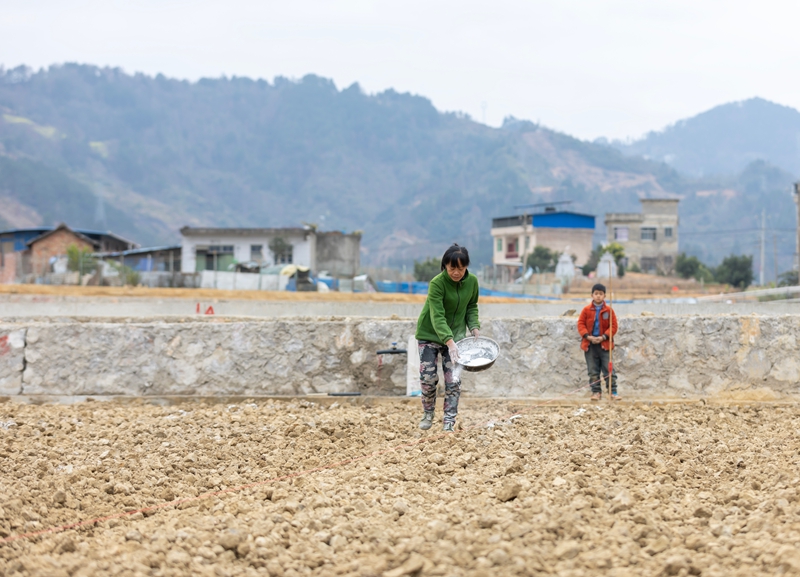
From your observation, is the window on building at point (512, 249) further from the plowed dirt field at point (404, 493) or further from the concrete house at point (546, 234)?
the plowed dirt field at point (404, 493)

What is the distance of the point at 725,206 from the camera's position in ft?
606

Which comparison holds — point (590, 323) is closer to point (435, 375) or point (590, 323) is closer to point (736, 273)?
point (435, 375)

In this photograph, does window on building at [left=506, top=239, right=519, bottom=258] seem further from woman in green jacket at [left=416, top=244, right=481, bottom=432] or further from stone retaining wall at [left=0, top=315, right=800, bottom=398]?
woman in green jacket at [left=416, top=244, right=481, bottom=432]

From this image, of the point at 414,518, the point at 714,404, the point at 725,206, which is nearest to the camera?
the point at 414,518

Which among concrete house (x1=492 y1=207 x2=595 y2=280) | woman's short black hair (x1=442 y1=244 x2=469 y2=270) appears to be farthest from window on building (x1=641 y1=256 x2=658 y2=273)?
woman's short black hair (x1=442 y1=244 x2=469 y2=270)

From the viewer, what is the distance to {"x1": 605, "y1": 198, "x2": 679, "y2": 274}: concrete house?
83062 millimetres

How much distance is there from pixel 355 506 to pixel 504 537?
3.88 feet

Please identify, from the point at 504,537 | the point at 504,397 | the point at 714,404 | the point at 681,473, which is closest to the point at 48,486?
the point at 504,537

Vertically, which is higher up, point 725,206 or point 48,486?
point 725,206

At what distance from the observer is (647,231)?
8450 cm

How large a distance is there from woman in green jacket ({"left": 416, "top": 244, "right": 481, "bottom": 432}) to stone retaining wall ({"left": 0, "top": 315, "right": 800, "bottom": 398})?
93.9 inches

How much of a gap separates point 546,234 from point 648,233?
16787mm

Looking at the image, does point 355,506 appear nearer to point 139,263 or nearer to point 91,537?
point 91,537

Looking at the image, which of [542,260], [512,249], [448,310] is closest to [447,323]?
[448,310]
